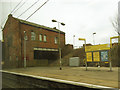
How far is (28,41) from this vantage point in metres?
26.0

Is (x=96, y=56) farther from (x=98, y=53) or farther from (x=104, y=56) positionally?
(x=104, y=56)

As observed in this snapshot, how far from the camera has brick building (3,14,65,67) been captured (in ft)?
82.5

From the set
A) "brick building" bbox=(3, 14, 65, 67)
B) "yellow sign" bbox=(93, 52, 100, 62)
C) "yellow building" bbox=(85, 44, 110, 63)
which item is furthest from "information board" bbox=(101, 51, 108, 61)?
"brick building" bbox=(3, 14, 65, 67)

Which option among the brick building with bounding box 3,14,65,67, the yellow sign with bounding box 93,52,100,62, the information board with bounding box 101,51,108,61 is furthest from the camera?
the brick building with bounding box 3,14,65,67

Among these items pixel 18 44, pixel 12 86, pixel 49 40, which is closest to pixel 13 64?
pixel 18 44

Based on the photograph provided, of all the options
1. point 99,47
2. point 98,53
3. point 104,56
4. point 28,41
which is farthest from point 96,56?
point 28,41

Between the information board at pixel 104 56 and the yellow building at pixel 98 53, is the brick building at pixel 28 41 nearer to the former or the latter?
the yellow building at pixel 98 53

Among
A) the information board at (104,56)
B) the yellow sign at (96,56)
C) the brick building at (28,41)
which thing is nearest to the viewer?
the information board at (104,56)

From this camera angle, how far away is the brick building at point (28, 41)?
990 inches

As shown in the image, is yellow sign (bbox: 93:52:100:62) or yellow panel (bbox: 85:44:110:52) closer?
yellow panel (bbox: 85:44:110:52)

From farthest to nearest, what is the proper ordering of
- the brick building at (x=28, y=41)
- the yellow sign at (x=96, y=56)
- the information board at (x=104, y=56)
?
the brick building at (x=28, y=41), the yellow sign at (x=96, y=56), the information board at (x=104, y=56)

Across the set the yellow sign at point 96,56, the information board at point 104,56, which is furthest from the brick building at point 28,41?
the information board at point 104,56

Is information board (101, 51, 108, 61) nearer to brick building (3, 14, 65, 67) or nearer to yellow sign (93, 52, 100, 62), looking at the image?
yellow sign (93, 52, 100, 62)

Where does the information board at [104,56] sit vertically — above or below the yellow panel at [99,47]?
below
